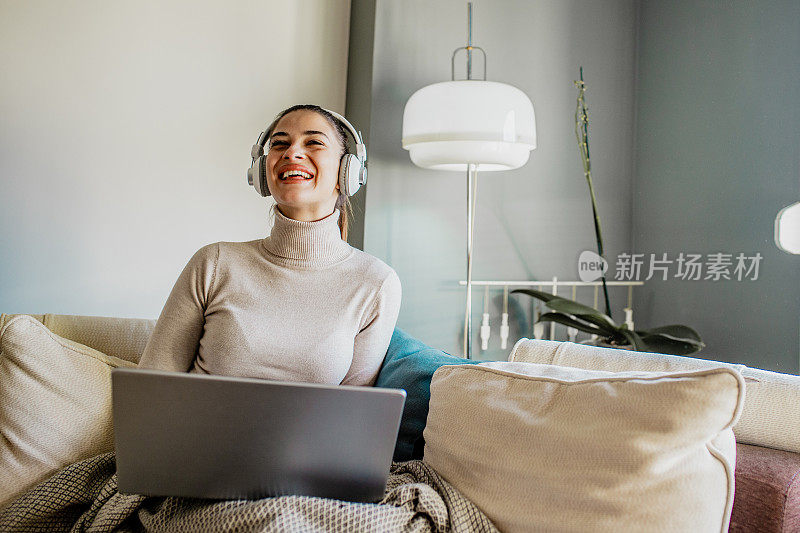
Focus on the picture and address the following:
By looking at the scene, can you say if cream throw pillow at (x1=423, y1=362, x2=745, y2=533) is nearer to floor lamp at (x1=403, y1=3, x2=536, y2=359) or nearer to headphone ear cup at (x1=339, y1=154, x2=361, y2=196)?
headphone ear cup at (x1=339, y1=154, x2=361, y2=196)

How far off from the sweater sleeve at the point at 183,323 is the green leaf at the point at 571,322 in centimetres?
145

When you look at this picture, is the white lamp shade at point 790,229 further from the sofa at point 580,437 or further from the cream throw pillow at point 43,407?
the cream throw pillow at point 43,407

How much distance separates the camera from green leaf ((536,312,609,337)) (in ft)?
8.14

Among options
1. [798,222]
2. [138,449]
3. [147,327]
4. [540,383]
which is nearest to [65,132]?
[147,327]

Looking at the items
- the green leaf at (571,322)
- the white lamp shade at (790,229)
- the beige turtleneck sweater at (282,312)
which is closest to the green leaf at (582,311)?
the green leaf at (571,322)

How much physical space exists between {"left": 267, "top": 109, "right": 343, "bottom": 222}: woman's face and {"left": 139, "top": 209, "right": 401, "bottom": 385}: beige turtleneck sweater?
4 cm

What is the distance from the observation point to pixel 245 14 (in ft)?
7.94

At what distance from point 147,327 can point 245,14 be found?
1245 millimetres

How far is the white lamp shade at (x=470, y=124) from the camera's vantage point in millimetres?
2174

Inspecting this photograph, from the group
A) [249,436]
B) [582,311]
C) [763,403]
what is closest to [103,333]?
[249,436]

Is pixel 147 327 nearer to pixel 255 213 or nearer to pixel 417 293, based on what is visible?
pixel 255 213

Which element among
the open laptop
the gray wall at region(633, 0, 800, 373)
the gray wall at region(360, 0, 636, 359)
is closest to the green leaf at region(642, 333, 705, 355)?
the gray wall at region(633, 0, 800, 373)

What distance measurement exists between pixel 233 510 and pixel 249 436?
11 centimetres

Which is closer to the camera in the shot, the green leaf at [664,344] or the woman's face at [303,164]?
the woman's face at [303,164]
